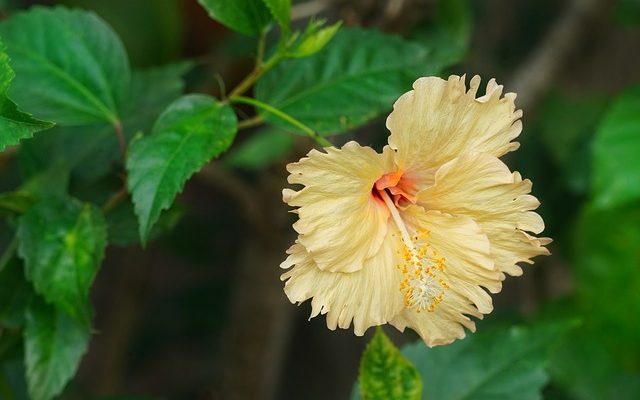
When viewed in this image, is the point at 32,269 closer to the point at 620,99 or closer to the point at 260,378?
the point at 260,378

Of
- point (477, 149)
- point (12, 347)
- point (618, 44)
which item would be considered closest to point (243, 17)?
point (477, 149)

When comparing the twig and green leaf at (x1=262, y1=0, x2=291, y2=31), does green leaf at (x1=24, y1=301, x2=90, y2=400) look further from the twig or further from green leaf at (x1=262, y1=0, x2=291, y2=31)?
the twig

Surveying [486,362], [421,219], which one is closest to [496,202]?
[421,219]

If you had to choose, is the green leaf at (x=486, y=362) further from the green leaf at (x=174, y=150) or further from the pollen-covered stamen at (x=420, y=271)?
the green leaf at (x=174, y=150)

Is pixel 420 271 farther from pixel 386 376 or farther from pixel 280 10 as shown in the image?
pixel 280 10

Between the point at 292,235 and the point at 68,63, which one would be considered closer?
the point at 68,63
